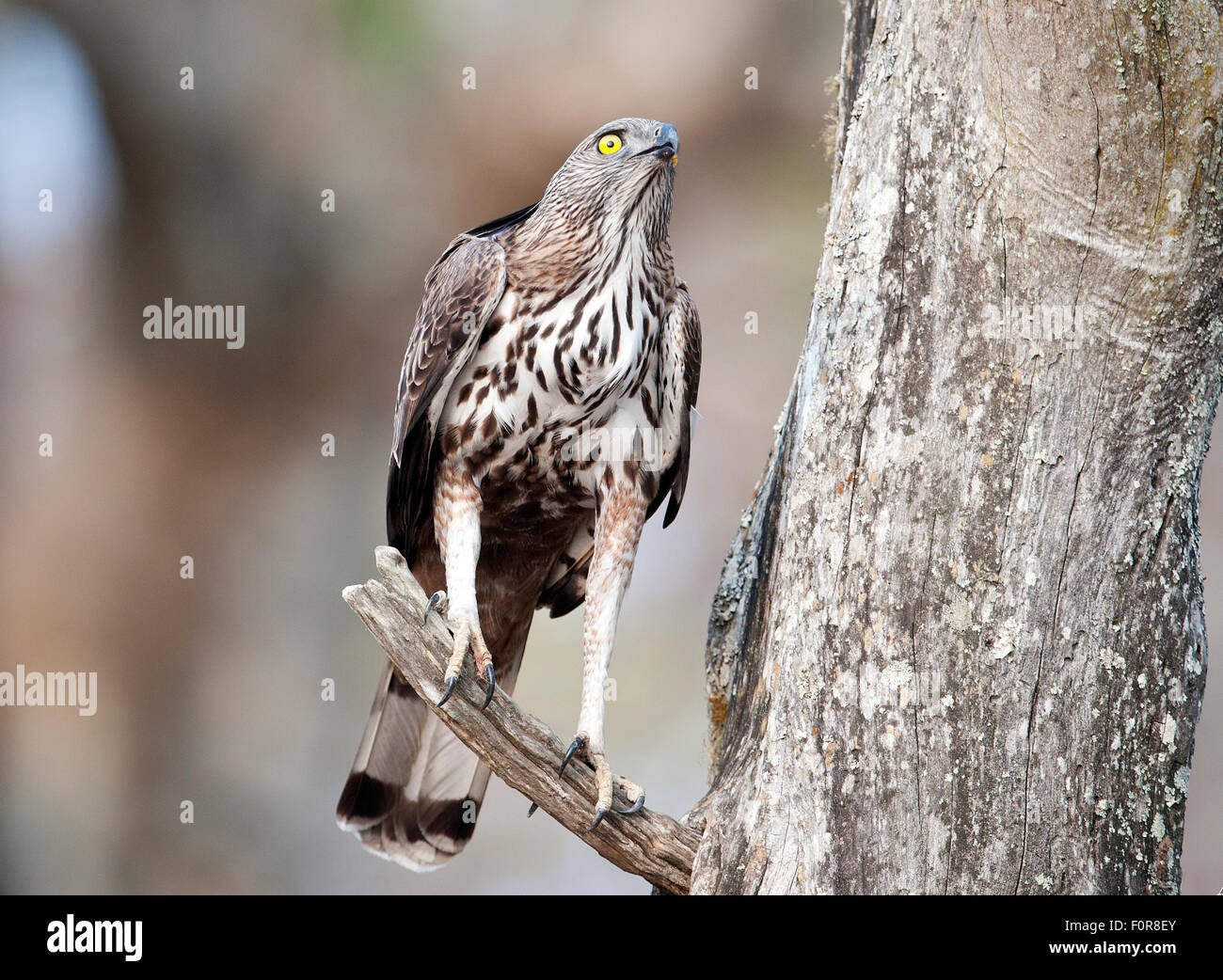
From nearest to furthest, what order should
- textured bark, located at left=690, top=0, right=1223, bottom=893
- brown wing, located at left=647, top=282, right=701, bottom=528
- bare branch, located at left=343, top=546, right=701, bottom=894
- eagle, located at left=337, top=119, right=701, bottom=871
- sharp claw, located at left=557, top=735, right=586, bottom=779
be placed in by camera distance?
Answer: textured bark, located at left=690, top=0, right=1223, bottom=893, bare branch, located at left=343, top=546, right=701, bottom=894, sharp claw, located at left=557, top=735, right=586, bottom=779, eagle, located at left=337, top=119, right=701, bottom=871, brown wing, located at left=647, top=282, right=701, bottom=528

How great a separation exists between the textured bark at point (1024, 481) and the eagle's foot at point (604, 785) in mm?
418

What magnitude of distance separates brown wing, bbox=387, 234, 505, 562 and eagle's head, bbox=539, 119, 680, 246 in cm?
28

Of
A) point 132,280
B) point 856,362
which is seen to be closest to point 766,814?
point 856,362

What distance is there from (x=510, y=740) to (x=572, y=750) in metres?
0.19

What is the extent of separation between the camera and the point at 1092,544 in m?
2.39

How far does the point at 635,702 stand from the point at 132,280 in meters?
3.95

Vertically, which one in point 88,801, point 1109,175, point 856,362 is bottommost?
point 88,801

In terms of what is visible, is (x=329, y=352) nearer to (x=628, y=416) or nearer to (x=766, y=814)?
(x=628, y=416)

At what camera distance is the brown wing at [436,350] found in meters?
3.16

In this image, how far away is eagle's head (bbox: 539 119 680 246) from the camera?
10.5 feet

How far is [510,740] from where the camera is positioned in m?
2.71

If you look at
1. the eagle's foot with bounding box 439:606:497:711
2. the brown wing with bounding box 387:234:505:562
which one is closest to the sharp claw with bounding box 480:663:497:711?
the eagle's foot with bounding box 439:606:497:711

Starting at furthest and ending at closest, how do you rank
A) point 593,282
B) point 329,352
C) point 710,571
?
1. point 710,571
2. point 329,352
3. point 593,282

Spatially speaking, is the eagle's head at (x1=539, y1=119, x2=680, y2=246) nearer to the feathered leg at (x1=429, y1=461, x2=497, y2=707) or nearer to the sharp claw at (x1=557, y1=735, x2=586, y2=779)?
the feathered leg at (x1=429, y1=461, x2=497, y2=707)
